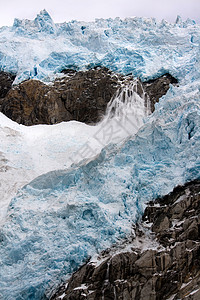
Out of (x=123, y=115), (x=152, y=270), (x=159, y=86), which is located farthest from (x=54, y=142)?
(x=152, y=270)

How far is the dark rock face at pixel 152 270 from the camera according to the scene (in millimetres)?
6188

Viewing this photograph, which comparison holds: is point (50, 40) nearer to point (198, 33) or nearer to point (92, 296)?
point (198, 33)

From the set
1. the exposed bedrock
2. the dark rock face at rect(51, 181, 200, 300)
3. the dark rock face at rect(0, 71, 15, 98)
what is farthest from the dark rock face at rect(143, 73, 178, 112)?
the dark rock face at rect(51, 181, 200, 300)

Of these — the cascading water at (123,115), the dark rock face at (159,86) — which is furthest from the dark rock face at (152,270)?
the dark rock face at (159,86)

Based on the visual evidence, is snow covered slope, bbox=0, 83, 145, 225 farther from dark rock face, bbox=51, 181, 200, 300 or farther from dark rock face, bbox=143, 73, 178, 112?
dark rock face, bbox=51, 181, 200, 300

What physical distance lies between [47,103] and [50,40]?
5681 millimetres

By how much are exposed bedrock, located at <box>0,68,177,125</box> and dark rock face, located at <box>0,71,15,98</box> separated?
6.72 ft

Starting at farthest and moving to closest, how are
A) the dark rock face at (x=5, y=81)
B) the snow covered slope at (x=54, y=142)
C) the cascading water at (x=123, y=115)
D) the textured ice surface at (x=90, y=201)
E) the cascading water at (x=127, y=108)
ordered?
the dark rock face at (x=5, y=81)
the cascading water at (x=127, y=108)
the cascading water at (x=123, y=115)
the snow covered slope at (x=54, y=142)
the textured ice surface at (x=90, y=201)

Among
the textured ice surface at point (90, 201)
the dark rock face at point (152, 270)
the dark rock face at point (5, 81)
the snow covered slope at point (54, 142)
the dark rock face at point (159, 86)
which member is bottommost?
the dark rock face at point (152, 270)

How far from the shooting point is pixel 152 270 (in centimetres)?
634

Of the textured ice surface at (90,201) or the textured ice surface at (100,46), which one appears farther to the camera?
the textured ice surface at (100,46)

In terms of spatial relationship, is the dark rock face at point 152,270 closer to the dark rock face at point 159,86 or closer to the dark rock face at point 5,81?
the dark rock face at point 159,86

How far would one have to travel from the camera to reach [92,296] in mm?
6316

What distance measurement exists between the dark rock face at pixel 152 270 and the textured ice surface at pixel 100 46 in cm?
1133
